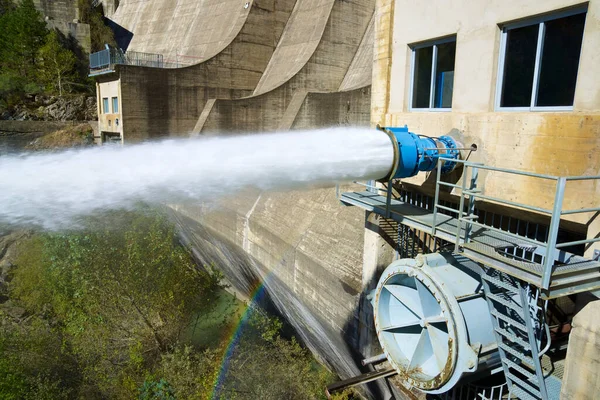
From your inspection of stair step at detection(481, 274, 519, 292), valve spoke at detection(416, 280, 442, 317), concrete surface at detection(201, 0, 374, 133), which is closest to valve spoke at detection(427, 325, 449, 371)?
valve spoke at detection(416, 280, 442, 317)

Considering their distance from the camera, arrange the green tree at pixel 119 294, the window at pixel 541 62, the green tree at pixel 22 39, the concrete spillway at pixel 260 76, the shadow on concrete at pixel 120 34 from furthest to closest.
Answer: the shadow on concrete at pixel 120 34 → the green tree at pixel 22 39 → the concrete spillway at pixel 260 76 → the green tree at pixel 119 294 → the window at pixel 541 62

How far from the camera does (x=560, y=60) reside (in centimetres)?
457

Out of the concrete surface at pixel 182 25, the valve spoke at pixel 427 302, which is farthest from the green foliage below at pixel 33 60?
the valve spoke at pixel 427 302

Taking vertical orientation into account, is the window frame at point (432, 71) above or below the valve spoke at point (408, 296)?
above

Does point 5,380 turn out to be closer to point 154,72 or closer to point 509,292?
point 509,292

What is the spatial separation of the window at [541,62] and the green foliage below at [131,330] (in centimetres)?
860

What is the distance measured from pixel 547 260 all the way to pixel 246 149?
3.52 meters

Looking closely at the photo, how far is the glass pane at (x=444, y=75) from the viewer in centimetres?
601

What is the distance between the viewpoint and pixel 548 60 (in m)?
4.68

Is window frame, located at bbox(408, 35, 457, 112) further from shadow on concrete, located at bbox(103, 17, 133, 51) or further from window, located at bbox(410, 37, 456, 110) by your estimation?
shadow on concrete, located at bbox(103, 17, 133, 51)

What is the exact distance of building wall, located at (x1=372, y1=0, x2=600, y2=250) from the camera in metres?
4.26

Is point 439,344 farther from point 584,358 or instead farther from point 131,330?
point 131,330

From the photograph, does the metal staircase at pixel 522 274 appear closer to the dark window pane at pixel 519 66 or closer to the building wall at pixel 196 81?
the dark window pane at pixel 519 66

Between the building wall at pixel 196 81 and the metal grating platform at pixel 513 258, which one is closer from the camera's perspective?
the metal grating platform at pixel 513 258
